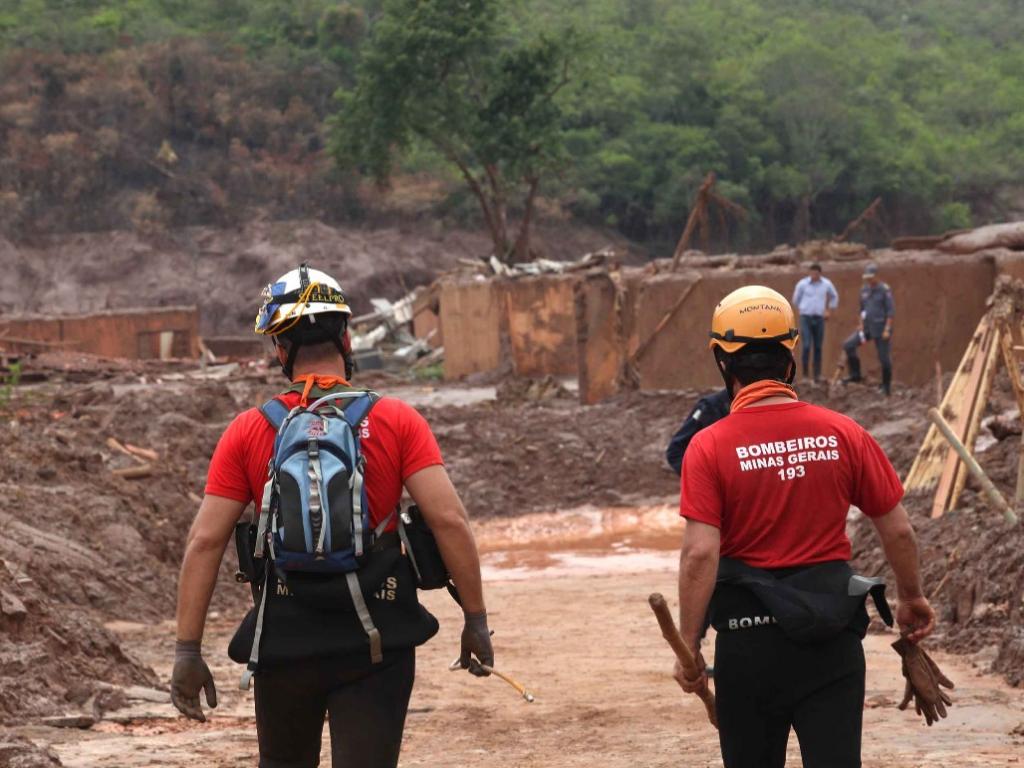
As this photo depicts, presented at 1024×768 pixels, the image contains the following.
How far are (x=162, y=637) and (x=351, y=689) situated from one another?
7234 millimetres

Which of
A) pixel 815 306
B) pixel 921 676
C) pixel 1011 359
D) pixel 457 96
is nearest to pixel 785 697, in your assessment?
pixel 921 676

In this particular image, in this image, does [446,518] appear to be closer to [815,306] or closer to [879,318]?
[879,318]

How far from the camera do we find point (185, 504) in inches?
619

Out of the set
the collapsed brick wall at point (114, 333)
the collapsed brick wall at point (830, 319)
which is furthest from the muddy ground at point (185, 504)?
the collapsed brick wall at point (114, 333)

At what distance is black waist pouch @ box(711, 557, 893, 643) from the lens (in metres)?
3.97

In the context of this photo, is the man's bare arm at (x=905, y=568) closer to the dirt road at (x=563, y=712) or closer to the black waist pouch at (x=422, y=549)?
the black waist pouch at (x=422, y=549)

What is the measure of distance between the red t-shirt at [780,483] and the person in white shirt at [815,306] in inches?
653

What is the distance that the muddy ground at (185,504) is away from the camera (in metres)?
8.56

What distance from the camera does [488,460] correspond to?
20594mm

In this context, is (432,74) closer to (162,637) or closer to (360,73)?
(360,73)

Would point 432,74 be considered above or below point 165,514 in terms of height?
above

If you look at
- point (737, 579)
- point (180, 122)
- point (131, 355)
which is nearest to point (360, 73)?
point (131, 355)

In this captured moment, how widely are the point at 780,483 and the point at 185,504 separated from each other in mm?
12296

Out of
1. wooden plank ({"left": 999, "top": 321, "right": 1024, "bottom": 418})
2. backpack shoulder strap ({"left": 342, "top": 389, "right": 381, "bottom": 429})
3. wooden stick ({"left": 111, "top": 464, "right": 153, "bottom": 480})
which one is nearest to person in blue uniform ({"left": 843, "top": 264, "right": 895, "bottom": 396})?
wooden plank ({"left": 999, "top": 321, "right": 1024, "bottom": 418})
